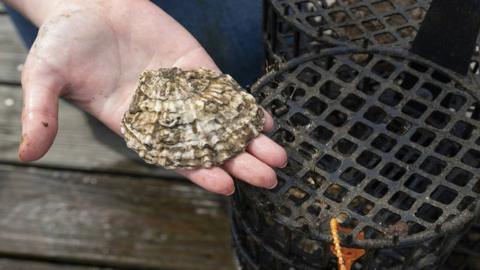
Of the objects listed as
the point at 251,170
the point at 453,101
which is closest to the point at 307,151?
the point at 251,170

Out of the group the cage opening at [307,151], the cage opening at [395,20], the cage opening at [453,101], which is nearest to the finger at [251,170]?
the cage opening at [307,151]

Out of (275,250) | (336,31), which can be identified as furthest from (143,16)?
(275,250)

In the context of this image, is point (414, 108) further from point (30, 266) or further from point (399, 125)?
point (30, 266)

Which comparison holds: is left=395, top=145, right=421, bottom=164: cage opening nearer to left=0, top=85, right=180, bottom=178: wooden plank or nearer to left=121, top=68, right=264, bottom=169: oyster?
left=121, top=68, right=264, bottom=169: oyster

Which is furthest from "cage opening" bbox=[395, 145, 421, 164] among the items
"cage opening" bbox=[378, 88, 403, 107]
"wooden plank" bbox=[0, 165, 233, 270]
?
"wooden plank" bbox=[0, 165, 233, 270]

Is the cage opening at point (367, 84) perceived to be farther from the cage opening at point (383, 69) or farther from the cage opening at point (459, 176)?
the cage opening at point (459, 176)

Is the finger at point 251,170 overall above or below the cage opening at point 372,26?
below

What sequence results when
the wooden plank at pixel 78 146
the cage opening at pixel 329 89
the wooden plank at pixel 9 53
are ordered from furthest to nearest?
the wooden plank at pixel 9 53
the wooden plank at pixel 78 146
the cage opening at pixel 329 89
